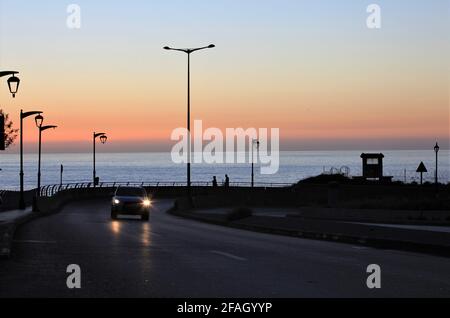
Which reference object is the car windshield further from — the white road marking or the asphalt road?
the white road marking

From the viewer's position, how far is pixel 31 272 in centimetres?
1490

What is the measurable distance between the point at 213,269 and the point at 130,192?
2788 centimetres

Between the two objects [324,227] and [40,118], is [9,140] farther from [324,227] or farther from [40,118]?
[324,227]

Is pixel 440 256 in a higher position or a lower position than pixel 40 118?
→ lower

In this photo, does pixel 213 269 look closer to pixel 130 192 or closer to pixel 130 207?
pixel 130 207

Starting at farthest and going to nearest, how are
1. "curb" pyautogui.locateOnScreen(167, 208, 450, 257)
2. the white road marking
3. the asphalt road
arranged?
"curb" pyautogui.locateOnScreen(167, 208, 450, 257) → the white road marking → the asphalt road

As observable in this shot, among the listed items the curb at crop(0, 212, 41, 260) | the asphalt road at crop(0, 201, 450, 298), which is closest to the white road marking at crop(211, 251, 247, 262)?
the asphalt road at crop(0, 201, 450, 298)

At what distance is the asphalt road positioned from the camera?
1238 cm

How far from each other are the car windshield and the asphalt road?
18792 mm

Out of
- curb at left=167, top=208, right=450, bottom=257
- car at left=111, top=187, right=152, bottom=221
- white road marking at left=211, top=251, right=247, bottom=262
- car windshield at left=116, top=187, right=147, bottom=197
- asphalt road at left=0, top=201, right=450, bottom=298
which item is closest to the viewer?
asphalt road at left=0, top=201, right=450, bottom=298

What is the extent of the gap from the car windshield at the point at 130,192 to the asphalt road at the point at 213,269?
1879 cm

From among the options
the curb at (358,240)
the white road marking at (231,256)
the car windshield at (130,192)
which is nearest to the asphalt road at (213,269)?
the white road marking at (231,256)
